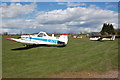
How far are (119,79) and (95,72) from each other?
1234mm

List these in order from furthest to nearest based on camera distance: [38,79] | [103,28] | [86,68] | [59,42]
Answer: [103,28]
[59,42]
[86,68]
[38,79]

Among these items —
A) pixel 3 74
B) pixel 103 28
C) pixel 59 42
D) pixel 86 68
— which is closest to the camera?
pixel 3 74

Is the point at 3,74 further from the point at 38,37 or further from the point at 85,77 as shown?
the point at 38,37

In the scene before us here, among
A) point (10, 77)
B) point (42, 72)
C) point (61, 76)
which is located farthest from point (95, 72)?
point (10, 77)

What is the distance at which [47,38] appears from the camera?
59.1 feet

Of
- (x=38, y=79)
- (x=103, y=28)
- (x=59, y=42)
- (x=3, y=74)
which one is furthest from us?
(x=103, y=28)

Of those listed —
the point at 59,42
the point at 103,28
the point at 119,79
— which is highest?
the point at 103,28

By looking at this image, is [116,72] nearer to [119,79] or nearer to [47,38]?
[119,79]

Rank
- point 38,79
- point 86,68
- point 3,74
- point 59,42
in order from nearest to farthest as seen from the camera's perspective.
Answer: point 38,79, point 3,74, point 86,68, point 59,42

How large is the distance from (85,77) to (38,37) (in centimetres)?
1348

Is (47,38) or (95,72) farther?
(47,38)

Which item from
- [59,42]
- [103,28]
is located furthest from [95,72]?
[103,28]

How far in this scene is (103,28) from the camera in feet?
291

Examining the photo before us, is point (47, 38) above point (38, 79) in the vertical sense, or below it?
above
